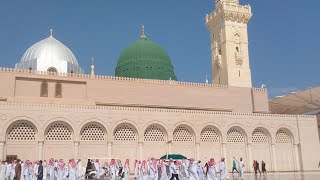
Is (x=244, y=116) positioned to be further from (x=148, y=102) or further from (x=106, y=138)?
(x=106, y=138)

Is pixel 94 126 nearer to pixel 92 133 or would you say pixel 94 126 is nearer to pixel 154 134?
pixel 92 133

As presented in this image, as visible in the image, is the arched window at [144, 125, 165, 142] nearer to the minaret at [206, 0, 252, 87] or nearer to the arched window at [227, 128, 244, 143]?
the arched window at [227, 128, 244, 143]

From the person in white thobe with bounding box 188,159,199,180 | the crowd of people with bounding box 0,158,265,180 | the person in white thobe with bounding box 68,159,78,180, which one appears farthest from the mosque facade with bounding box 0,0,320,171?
the person in white thobe with bounding box 188,159,199,180

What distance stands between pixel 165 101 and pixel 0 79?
976cm

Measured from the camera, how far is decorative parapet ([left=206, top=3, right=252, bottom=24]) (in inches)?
1185

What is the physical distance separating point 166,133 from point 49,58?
924cm

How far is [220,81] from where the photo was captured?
30.3 metres

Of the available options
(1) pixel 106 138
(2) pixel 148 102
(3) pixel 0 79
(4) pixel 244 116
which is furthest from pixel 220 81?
(3) pixel 0 79

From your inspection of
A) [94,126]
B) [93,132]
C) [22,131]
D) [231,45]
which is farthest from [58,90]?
[231,45]

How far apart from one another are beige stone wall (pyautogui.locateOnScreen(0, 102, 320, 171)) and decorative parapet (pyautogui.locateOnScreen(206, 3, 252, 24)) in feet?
26.1

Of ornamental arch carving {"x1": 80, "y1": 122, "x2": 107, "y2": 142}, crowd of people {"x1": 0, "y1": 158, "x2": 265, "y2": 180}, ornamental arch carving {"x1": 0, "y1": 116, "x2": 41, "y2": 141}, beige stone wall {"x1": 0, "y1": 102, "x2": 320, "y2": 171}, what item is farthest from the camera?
ornamental arch carving {"x1": 80, "y1": 122, "x2": 107, "y2": 142}

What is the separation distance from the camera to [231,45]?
29.9 metres

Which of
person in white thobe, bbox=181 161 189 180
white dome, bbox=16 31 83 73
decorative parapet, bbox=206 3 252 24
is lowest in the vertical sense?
person in white thobe, bbox=181 161 189 180

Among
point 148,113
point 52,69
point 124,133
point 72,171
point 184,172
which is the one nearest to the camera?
point 184,172
